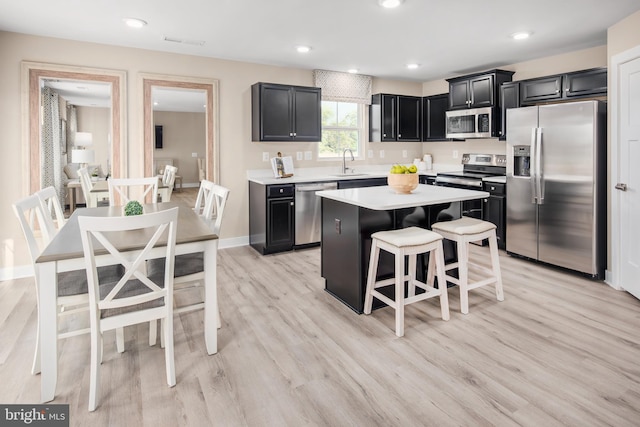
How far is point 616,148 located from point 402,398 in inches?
118

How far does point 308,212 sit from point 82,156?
2565mm

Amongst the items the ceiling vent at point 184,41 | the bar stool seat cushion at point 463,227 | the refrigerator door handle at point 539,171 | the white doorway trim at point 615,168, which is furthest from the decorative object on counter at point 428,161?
the ceiling vent at point 184,41

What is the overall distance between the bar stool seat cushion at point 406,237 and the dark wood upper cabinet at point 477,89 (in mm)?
3022

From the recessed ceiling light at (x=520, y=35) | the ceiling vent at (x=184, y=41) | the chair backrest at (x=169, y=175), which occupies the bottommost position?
the chair backrest at (x=169, y=175)

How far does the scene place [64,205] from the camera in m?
4.17

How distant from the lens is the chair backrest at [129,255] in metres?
1.81

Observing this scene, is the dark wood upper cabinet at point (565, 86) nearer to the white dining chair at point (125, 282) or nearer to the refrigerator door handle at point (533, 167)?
the refrigerator door handle at point (533, 167)

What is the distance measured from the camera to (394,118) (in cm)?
615

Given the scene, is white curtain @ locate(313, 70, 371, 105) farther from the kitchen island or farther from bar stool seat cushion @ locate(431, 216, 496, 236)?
bar stool seat cushion @ locate(431, 216, 496, 236)

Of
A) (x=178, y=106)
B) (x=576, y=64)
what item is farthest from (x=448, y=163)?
(x=178, y=106)

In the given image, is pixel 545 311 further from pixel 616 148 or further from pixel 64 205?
pixel 64 205

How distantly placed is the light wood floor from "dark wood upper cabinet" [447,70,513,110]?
2751 mm

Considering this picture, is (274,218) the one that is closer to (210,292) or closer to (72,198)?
(72,198)

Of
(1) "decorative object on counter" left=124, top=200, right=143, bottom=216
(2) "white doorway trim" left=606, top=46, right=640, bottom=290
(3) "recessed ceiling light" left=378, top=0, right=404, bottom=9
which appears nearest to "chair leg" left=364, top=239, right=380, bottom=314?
(1) "decorative object on counter" left=124, top=200, right=143, bottom=216
